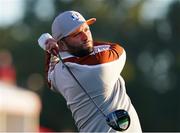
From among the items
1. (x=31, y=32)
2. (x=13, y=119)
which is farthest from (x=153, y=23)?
(x=13, y=119)

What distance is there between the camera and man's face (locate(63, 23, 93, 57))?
9.04 meters

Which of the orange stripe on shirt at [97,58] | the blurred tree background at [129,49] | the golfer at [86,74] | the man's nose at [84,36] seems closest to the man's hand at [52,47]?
the golfer at [86,74]

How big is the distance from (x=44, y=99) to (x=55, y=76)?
4779 centimetres

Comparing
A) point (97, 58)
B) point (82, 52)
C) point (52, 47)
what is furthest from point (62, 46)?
point (97, 58)

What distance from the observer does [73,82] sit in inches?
357

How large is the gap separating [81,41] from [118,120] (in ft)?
2.69

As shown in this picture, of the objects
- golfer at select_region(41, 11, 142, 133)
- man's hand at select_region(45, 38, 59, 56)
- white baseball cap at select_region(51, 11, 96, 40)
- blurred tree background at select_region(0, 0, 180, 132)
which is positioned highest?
white baseball cap at select_region(51, 11, 96, 40)

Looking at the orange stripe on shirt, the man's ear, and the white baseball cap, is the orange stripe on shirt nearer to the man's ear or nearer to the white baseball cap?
the man's ear

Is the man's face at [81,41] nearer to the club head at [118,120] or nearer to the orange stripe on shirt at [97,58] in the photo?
the orange stripe on shirt at [97,58]

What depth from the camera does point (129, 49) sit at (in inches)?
2405

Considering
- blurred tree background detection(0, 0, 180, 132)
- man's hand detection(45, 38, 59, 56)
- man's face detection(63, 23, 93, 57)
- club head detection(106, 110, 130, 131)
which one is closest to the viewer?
club head detection(106, 110, 130, 131)

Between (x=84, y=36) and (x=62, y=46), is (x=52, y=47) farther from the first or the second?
(x=84, y=36)

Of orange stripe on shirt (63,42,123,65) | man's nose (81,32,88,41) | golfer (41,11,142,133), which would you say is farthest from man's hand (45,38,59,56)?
man's nose (81,32,88,41)

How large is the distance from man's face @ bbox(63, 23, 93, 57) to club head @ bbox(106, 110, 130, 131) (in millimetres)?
639
